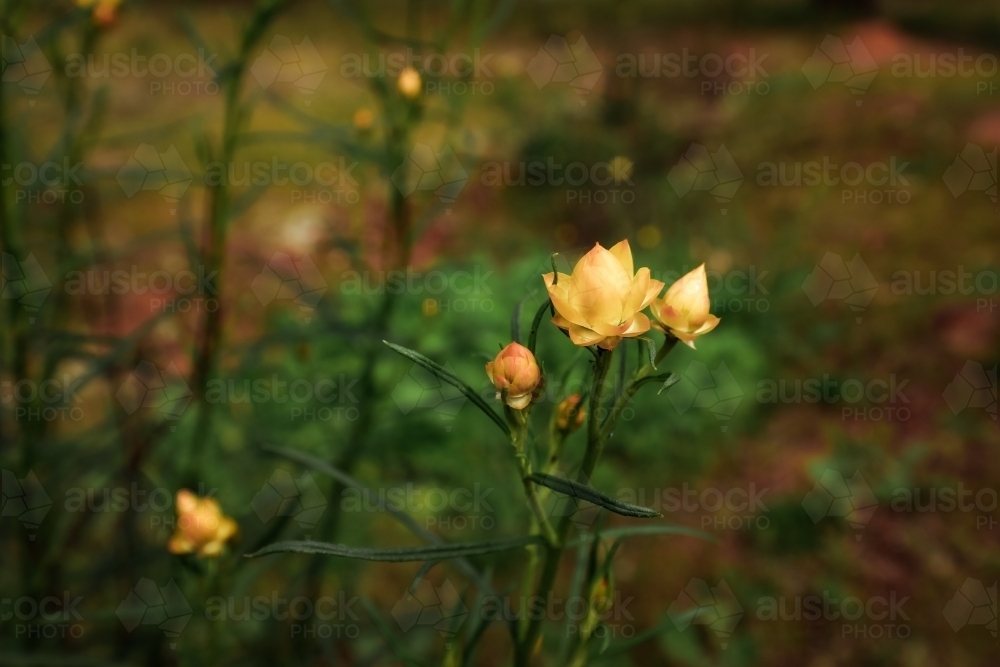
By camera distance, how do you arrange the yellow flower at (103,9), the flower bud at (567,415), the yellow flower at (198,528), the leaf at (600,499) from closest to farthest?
the leaf at (600,499), the flower bud at (567,415), the yellow flower at (198,528), the yellow flower at (103,9)

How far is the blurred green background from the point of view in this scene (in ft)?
3.72

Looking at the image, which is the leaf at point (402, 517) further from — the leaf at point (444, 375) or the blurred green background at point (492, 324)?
the leaf at point (444, 375)

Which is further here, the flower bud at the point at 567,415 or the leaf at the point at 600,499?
the flower bud at the point at 567,415

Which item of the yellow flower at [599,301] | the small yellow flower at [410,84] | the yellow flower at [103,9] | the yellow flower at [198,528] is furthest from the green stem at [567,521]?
the yellow flower at [103,9]

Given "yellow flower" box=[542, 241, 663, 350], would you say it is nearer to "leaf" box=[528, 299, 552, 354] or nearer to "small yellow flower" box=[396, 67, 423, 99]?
"leaf" box=[528, 299, 552, 354]

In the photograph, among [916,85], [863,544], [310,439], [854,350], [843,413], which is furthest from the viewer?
[916,85]

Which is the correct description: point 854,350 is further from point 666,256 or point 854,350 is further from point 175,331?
point 175,331

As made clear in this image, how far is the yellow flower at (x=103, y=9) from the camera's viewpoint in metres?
1.10

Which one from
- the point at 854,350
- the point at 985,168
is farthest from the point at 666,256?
the point at 985,168

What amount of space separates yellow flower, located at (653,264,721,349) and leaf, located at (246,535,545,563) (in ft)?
0.66

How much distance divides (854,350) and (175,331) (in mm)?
2211

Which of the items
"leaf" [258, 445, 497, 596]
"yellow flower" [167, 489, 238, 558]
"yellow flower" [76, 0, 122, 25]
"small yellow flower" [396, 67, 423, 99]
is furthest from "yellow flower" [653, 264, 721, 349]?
"yellow flower" [76, 0, 122, 25]

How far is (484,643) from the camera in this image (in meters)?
1.59

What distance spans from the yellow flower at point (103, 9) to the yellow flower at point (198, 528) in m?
0.73
